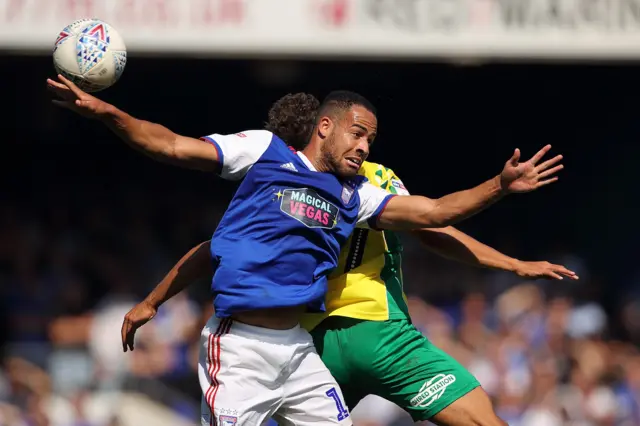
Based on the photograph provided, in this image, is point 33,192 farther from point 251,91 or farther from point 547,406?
point 547,406

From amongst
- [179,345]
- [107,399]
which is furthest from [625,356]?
[107,399]

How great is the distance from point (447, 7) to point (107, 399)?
14.3ft

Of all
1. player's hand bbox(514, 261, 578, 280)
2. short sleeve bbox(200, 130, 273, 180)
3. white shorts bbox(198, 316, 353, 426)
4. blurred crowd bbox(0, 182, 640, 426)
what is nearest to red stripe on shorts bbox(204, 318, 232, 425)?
white shorts bbox(198, 316, 353, 426)

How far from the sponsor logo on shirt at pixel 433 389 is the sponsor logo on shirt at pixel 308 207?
2.92ft

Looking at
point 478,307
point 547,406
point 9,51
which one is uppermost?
point 9,51

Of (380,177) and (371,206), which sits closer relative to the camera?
(371,206)

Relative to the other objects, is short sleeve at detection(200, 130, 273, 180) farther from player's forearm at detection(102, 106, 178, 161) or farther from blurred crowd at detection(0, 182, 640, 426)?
blurred crowd at detection(0, 182, 640, 426)

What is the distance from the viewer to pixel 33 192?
34.9 feet

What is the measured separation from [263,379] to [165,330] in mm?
4786

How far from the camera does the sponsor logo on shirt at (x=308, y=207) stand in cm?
491

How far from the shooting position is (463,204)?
481cm

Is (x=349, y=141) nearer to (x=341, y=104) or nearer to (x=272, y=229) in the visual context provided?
(x=341, y=104)

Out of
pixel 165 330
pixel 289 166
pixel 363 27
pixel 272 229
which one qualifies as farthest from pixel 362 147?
pixel 165 330

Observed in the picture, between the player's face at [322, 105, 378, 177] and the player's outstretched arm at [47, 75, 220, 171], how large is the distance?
580mm
